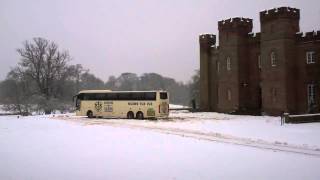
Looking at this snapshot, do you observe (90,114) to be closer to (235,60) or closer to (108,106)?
(108,106)

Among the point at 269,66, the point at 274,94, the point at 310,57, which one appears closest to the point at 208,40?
the point at 269,66

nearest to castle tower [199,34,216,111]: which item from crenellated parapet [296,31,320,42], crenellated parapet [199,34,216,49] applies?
crenellated parapet [199,34,216,49]

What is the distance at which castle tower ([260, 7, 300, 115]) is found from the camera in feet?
126

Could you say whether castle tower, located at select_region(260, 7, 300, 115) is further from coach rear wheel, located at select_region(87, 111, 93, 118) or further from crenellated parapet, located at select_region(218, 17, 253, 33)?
coach rear wheel, located at select_region(87, 111, 93, 118)

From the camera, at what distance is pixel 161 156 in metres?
15.4

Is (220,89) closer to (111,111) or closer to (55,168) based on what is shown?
(111,111)

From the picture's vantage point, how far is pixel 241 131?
80.4ft

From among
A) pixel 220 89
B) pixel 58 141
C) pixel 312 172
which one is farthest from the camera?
pixel 220 89

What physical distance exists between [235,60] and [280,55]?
6.52 m

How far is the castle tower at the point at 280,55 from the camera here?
126ft

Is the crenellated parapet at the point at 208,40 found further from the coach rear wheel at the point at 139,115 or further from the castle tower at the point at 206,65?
the coach rear wheel at the point at 139,115

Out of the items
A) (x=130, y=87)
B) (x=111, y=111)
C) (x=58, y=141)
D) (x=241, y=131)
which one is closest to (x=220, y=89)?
(x=111, y=111)

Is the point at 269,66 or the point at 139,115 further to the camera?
the point at 269,66

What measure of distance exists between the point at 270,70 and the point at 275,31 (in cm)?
362
